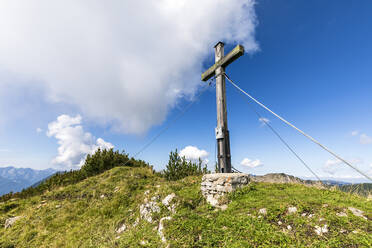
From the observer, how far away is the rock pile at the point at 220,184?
5.94 m

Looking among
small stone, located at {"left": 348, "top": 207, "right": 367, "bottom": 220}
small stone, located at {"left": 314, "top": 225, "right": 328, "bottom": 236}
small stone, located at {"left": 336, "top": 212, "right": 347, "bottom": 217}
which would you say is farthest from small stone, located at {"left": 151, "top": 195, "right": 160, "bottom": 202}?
small stone, located at {"left": 348, "top": 207, "right": 367, "bottom": 220}

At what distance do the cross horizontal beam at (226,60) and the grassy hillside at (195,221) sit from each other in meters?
5.30

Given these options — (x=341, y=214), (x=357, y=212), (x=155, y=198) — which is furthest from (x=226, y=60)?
(x=155, y=198)

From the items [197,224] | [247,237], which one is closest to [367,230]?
[247,237]

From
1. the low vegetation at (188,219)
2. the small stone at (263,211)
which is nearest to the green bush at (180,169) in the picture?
the low vegetation at (188,219)

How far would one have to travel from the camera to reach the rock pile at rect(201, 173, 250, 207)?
594 centimetres

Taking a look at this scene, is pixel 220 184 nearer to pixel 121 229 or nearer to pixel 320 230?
pixel 320 230

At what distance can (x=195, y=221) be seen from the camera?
4375 millimetres

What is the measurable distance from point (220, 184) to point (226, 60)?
17.0 feet

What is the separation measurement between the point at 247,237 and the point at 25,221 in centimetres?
1028

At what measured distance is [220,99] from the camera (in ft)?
23.4

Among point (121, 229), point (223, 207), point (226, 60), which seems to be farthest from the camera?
point (226, 60)

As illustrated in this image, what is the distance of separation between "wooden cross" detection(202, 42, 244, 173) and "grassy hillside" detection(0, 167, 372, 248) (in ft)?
4.45

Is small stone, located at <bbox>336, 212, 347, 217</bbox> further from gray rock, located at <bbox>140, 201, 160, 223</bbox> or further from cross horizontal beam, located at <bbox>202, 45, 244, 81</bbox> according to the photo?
cross horizontal beam, located at <bbox>202, 45, 244, 81</bbox>
